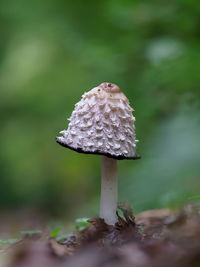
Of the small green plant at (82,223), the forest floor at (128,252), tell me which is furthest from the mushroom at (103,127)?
the forest floor at (128,252)

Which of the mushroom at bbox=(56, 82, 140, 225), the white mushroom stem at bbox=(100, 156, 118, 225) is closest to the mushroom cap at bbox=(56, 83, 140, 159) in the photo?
the mushroom at bbox=(56, 82, 140, 225)

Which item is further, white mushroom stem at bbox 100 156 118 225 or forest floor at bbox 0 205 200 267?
white mushroom stem at bbox 100 156 118 225

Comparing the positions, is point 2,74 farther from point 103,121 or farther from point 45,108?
point 103,121

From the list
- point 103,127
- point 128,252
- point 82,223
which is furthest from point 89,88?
point 128,252

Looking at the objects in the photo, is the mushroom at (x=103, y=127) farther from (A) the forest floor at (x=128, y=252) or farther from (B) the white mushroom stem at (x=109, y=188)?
(A) the forest floor at (x=128, y=252)

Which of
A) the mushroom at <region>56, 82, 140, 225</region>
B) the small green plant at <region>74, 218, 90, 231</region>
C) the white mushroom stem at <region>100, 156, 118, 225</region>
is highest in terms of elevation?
the mushroom at <region>56, 82, 140, 225</region>

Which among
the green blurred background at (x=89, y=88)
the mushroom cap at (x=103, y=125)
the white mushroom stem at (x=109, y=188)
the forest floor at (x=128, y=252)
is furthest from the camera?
the green blurred background at (x=89, y=88)

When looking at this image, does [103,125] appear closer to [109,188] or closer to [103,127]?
[103,127]

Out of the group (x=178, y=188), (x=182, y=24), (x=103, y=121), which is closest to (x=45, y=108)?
(x=182, y=24)

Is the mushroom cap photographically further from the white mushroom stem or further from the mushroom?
the white mushroom stem
